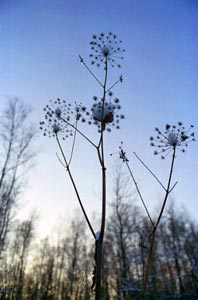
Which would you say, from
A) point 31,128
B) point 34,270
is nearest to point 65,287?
point 34,270

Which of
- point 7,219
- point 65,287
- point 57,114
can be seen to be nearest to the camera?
point 57,114

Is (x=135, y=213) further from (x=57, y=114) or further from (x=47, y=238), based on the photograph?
(x=47, y=238)

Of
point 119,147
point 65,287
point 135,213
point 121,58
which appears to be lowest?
point 65,287

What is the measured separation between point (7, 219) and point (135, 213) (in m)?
8.87

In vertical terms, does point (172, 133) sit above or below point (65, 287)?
above

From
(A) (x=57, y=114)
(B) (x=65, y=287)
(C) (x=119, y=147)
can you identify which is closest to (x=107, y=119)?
(C) (x=119, y=147)

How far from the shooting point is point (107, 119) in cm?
161

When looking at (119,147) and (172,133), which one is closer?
(119,147)

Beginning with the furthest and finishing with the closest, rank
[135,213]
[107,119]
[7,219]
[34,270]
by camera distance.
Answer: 1. [34,270]
2. [135,213]
3. [7,219]
4. [107,119]

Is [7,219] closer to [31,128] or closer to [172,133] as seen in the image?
[31,128]

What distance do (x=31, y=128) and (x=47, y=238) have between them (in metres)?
20.8

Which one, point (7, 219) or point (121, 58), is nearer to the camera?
point (121, 58)

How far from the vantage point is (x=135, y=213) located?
16.5 metres

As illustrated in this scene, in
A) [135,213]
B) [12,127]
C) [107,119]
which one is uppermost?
[12,127]
